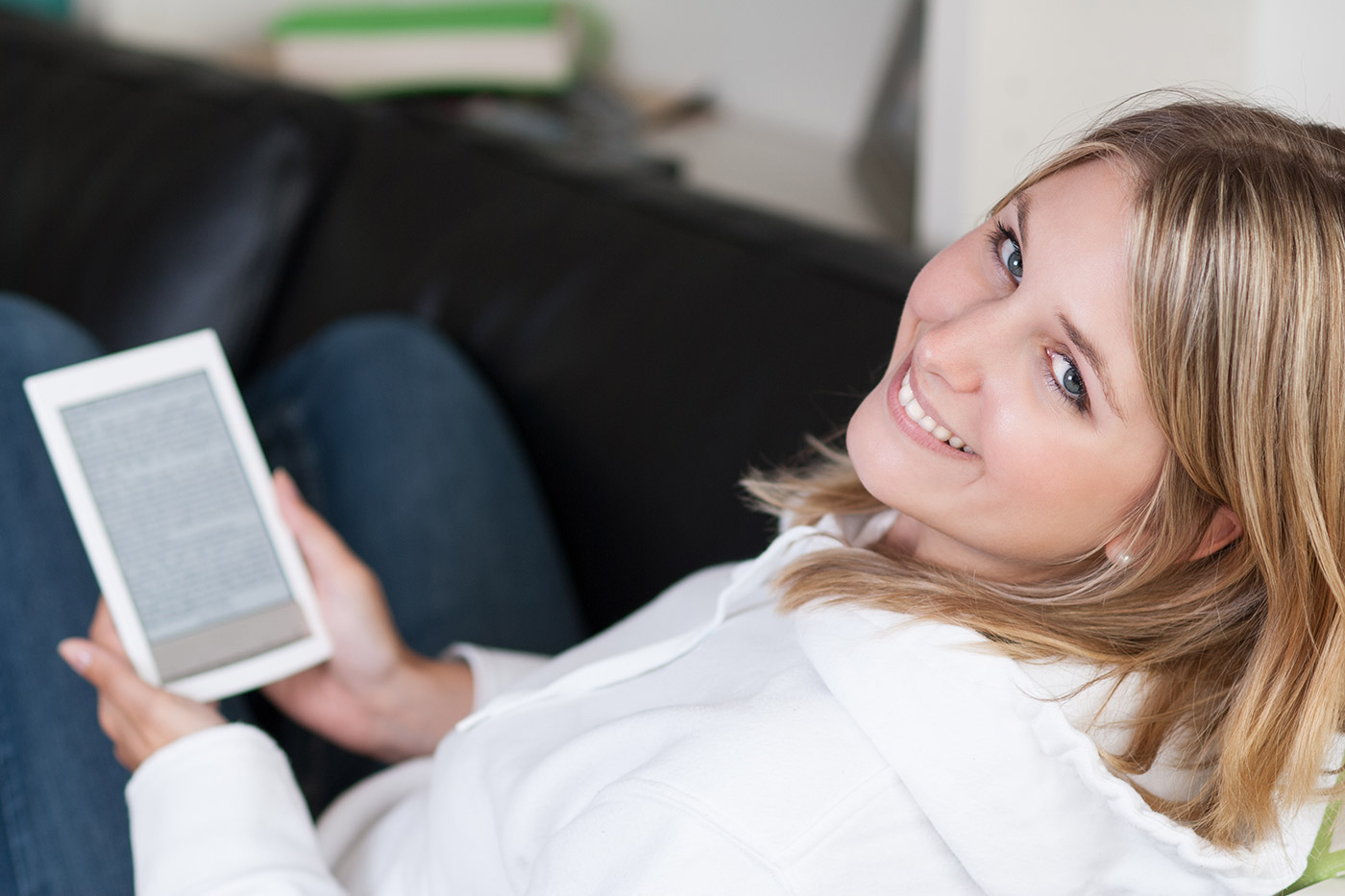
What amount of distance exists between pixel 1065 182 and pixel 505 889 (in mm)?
506

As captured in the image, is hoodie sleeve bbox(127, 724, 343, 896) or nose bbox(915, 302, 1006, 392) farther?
hoodie sleeve bbox(127, 724, 343, 896)

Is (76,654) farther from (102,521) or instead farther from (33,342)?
(33,342)

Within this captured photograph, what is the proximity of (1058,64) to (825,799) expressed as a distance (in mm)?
720

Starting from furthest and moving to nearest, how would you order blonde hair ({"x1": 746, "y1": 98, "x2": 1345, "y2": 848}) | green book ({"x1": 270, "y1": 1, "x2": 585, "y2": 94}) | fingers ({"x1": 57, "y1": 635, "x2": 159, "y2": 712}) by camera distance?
green book ({"x1": 270, "y1": 1, "x2": 585, "y2": 94}) < fingers ({"x1": 57, "y1": 635, "x2": 159, "y2": 712}) < blonde hair ({"x1": 746, "y1": 98, "x2": 1345, "y2": 848})

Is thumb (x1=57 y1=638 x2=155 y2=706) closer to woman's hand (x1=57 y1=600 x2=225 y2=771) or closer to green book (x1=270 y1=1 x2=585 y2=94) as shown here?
woman's hand (x1=57 y1=600 x2=225 y2=771)

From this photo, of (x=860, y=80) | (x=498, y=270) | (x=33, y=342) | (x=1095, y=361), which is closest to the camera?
(x=1095, y=361)

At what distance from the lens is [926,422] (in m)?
0.62

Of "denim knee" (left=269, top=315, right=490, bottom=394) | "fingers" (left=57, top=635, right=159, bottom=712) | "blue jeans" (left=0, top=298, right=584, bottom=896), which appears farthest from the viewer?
"denim knee" (left=269, top=315, right=490, bottom=394)

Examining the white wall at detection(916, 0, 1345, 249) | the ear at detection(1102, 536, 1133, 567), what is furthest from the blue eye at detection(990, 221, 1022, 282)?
the white wall at detection(916, 0, 1345, 249)

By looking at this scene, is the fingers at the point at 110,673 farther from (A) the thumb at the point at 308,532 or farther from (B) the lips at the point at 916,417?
(B) the lips at the point at 916,417

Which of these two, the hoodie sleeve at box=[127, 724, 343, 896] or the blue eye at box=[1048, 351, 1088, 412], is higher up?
the blue eye at box=[1048, 351, 1088, 412]

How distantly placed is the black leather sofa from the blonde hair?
0.28 metres

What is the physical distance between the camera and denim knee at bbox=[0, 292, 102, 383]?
0.99m

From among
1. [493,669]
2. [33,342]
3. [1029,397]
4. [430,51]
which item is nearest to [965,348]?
[1029,397]
